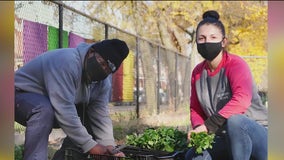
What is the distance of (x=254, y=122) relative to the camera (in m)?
3.18

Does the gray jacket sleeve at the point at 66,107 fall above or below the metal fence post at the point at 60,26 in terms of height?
below

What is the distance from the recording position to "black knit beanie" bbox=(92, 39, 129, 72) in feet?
11.2

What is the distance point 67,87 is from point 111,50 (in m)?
0.43

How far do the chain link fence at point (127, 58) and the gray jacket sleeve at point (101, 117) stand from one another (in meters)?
1.07

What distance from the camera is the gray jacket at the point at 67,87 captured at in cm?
325

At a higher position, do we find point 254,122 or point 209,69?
point 209,69

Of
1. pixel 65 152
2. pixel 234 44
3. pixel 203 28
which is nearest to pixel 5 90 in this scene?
pixel 65 152

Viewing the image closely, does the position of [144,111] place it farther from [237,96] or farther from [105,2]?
[237,96]

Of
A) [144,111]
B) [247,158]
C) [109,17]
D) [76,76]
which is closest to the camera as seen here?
[247,158]

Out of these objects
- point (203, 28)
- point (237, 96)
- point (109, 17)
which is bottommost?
point (237, 96)

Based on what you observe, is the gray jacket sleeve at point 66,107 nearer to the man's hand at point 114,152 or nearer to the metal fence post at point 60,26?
the man's hand at point 114,152

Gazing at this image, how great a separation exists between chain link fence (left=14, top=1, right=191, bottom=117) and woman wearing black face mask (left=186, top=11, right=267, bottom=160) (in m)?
A: 1.95

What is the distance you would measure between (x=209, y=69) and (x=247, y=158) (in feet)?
2.50

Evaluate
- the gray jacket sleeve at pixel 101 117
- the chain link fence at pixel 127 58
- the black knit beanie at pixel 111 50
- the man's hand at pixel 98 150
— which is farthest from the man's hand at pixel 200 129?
the chain link fence at pixel 127 58
